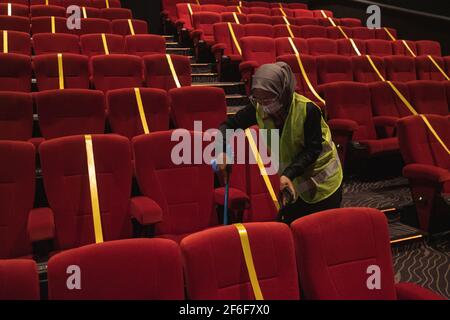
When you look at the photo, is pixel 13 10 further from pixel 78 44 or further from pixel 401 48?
pixel 401 48

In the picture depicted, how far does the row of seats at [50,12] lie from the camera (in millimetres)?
1346

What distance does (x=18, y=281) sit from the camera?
312 mm

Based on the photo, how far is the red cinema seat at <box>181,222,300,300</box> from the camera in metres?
0.36

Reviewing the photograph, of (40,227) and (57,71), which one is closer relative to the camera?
(40,227)

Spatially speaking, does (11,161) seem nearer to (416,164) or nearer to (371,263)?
(371,263)

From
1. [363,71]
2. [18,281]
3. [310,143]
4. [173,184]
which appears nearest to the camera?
[18,281]

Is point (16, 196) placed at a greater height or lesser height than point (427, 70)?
lesser

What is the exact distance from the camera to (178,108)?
79 cm

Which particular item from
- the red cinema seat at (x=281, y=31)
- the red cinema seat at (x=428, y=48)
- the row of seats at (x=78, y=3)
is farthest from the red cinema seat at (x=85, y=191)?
the red cinema seat at (x=428, y=48)

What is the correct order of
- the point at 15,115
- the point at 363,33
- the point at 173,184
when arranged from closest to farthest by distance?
1. the point at 173,184
2. the point at 15,115
3. the point at 363,33

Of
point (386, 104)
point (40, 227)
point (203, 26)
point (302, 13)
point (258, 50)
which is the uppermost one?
point (302, 13)

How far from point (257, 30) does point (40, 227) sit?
1.18 meters

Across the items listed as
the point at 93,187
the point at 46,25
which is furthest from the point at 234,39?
the point at 93,187
